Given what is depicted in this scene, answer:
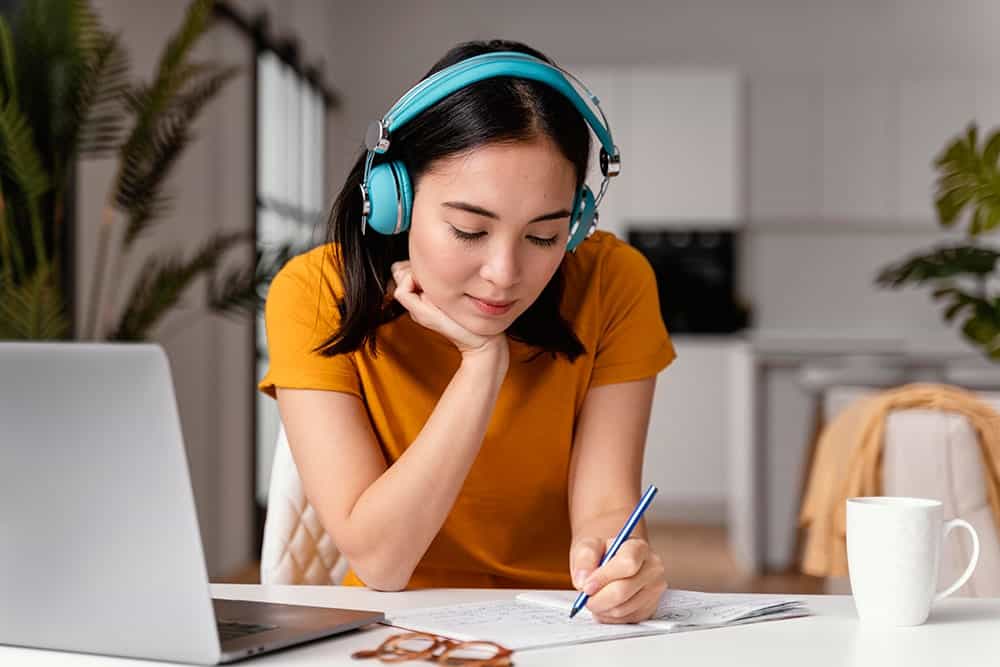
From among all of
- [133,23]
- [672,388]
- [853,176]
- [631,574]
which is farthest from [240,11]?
[631,574]

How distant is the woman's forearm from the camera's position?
3.95ft

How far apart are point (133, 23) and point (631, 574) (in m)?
3.40

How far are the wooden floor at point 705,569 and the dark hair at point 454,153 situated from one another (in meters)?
2.87

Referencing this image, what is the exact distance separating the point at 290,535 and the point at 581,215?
1.76ft

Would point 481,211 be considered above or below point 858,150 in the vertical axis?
below

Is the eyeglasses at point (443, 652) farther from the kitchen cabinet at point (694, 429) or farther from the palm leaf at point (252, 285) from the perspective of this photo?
the kitchen cabinet at point (694, 429)

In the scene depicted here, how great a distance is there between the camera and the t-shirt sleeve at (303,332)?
4.34 feet

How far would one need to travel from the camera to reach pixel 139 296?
2924mm

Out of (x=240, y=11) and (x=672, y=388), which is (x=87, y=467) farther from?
(x=672, y=388)

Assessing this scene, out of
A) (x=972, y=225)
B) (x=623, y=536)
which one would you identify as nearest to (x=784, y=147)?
(x=972, y=225)

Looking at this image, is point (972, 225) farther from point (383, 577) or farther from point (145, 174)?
point (383, 577)

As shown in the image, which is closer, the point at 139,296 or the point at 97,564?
the point at 97,564

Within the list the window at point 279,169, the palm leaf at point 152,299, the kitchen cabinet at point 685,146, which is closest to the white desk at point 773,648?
the palm leaf at point 152,299

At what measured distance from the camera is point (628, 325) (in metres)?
1.48
